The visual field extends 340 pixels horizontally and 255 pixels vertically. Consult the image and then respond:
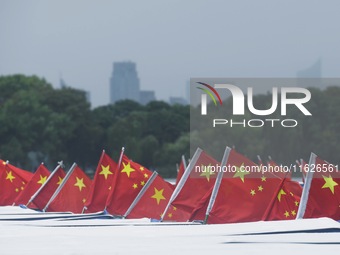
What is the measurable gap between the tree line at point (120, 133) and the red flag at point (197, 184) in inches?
2894

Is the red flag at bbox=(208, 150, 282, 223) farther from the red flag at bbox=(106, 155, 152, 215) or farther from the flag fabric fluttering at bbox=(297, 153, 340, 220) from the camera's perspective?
the red flag at bbox=(106, 155, 152, 215)

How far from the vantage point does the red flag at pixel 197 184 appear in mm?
30328

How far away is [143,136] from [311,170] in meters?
103

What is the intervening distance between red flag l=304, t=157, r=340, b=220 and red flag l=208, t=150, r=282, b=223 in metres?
2.43

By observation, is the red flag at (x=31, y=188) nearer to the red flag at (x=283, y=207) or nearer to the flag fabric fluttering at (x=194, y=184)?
the flag fabric fluttering at (x=194, y=184)

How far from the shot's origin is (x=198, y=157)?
31.1 meters

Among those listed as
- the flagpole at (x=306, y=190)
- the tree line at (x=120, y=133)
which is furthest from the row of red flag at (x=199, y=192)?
the tree line at (x=120, y=133)

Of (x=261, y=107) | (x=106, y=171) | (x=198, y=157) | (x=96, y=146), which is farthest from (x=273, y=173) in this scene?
(x=96, y=146)

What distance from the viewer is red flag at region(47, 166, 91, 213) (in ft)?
125

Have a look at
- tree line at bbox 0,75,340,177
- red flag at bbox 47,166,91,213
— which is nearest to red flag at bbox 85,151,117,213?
red flag at bbox 47,166,91,213

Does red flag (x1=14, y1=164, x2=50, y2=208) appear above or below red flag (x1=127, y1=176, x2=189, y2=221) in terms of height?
below

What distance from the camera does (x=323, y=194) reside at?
84.6ft

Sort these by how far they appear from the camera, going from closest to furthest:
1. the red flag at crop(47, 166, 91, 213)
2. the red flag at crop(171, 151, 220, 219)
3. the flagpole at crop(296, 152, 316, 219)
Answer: the flagpole at crop(296, 152, 316, 219) < the red flag at crop(171, 151, 220, 219) < the red flag at crop(47, 166, 91, 213)

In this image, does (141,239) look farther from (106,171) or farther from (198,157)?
(106,171)
